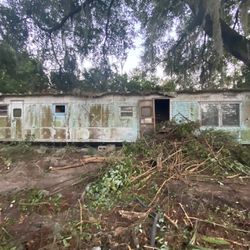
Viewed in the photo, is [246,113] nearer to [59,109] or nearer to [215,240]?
[59,109]

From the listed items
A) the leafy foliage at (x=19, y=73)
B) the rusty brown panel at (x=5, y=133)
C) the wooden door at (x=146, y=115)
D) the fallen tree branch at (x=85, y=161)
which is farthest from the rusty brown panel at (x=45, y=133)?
the fallen tree branch at (x=85, y=161)

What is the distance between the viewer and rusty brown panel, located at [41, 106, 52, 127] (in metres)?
14.8

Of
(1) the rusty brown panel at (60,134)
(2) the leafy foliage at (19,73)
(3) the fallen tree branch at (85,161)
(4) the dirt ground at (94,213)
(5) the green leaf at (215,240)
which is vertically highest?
(2) the leafy foliage at (19,73)

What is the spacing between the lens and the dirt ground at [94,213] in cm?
670

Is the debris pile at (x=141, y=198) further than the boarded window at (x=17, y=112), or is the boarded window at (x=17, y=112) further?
the boarded window at (x=17, y=112)

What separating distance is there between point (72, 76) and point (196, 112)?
23.1 ft

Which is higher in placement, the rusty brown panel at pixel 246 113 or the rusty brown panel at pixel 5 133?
the rusty brown panel at pixel 246 113

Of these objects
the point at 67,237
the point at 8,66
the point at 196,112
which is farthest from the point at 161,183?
the point at 8,66

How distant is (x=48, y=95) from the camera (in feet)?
48.3

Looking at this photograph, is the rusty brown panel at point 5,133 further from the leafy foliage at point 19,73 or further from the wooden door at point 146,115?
the wooden door at point 146,115

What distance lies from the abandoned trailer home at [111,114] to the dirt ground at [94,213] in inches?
188

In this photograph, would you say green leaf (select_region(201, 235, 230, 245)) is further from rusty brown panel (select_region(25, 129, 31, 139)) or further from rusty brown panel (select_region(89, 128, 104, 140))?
rusty brown panel (select_region(25, 129, 31, 139))

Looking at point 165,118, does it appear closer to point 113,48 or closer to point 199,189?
point 113,48

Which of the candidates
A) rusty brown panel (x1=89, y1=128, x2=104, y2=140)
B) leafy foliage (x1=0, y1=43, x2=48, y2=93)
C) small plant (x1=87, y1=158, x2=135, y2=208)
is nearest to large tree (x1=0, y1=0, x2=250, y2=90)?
leafy foliage (x1=0, y1=43, x2=48, y2=93)
